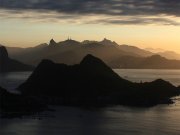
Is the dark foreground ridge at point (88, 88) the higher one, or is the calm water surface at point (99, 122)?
the dark foreground ridge at point (88, 88)

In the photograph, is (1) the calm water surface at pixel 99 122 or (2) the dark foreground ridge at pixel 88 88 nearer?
(1) the calm water surface at pixel 99 122

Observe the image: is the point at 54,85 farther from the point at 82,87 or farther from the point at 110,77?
the point at 110,77

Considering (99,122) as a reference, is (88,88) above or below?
above

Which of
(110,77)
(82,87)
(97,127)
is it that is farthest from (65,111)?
(110,77)

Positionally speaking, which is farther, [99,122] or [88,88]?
[88,88]

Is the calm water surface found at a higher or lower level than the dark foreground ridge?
lower

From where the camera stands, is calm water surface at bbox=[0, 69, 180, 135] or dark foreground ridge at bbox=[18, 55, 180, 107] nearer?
calm water surface at bbox=[0, 69, 180, 135]
